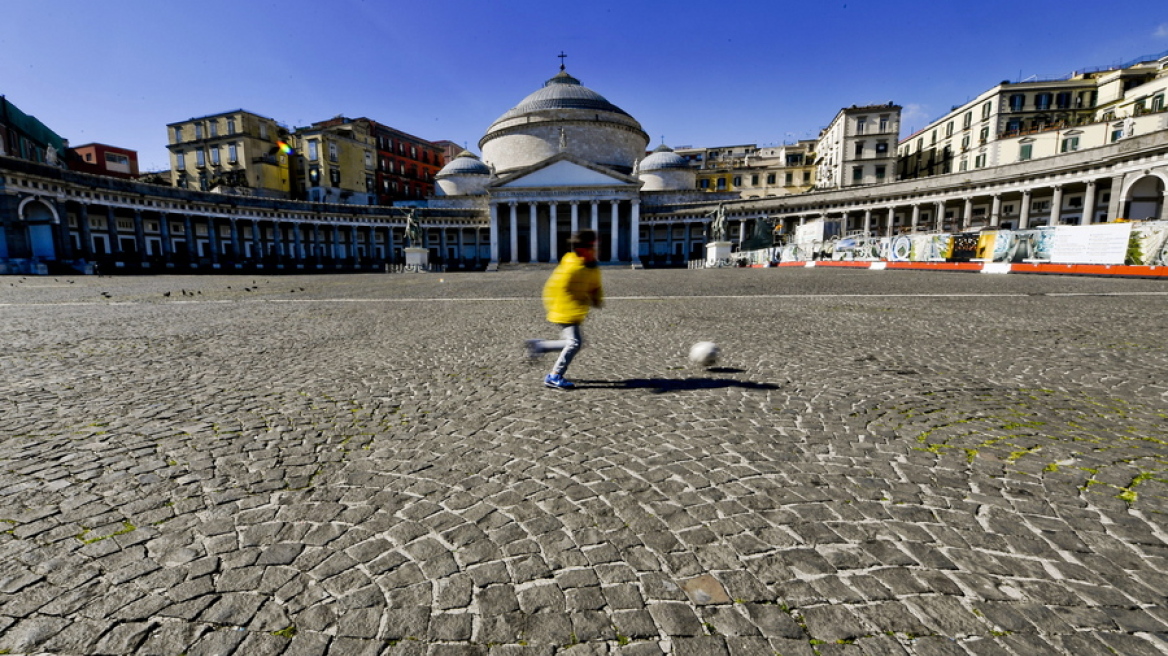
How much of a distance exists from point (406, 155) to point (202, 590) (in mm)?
78025

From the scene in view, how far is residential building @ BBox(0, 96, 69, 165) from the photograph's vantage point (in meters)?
40.1

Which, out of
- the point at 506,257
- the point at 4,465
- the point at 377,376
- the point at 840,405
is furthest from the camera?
the point at 506,257

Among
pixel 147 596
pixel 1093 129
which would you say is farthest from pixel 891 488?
pixel 1093 129

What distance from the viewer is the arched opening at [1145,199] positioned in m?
34.6

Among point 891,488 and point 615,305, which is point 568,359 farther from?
point 615,305

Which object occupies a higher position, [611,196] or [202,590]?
[611,196]

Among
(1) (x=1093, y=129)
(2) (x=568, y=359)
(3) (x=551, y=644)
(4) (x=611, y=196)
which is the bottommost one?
(3) (x=551, y=644)

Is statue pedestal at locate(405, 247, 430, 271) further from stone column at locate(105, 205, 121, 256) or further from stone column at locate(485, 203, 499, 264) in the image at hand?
stone column at locate(105, 205, 121, 256)

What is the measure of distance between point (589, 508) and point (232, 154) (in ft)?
224

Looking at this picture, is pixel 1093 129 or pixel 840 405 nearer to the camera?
pixel 840 405

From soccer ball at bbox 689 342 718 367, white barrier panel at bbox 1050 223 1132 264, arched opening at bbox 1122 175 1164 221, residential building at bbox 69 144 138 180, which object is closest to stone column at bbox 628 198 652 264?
white barrier panel at bbox 1050 223 1132 264

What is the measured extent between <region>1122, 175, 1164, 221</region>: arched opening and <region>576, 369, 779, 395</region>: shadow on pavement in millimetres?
46442

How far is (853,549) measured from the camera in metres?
2.18

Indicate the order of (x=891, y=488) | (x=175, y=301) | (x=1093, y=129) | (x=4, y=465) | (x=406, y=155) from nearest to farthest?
(x=891, y=488) → (x=4, y=465) → (x=175, y=301) → (x=1093, y=129) → (x=406, y=155)
